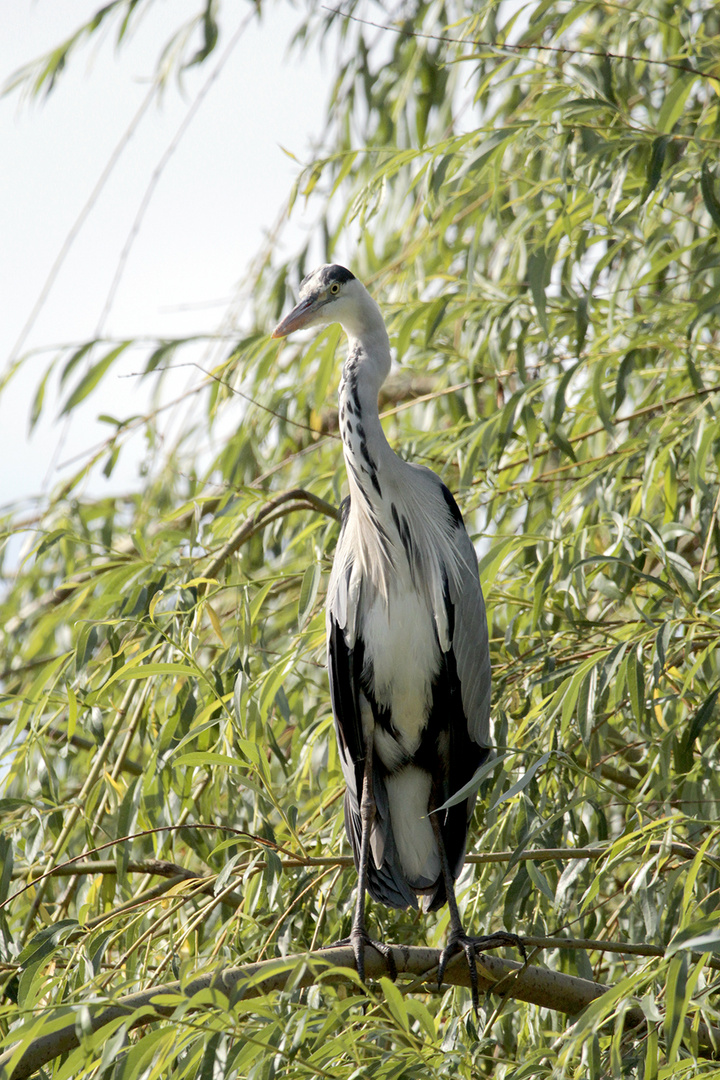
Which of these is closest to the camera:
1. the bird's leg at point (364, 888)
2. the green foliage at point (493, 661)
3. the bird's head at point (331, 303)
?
the green foliage at point (493, 661)

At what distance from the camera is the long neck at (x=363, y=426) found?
6.48 ft

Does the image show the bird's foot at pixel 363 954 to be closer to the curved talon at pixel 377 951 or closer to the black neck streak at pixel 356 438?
the curved talon at pixel 377 951

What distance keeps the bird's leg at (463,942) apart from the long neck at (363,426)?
0.68 metres

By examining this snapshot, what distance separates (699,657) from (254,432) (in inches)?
47.8

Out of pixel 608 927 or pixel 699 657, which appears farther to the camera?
pixel 608 927

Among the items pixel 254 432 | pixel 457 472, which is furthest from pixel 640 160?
pixel 254 432

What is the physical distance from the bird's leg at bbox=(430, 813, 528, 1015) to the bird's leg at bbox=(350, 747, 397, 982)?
3.6 inches

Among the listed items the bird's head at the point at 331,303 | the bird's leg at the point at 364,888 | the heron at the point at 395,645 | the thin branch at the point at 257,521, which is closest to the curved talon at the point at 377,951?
the bird's leg at the point at 364,888

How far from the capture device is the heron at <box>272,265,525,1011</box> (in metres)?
2.01

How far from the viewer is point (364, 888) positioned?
1.88 m

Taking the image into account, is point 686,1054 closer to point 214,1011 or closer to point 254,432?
point 214,1011

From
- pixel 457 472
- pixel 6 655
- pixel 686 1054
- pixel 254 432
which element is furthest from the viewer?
pixel 6 655

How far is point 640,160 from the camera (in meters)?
2.26

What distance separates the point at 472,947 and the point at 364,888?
0.84 feet
